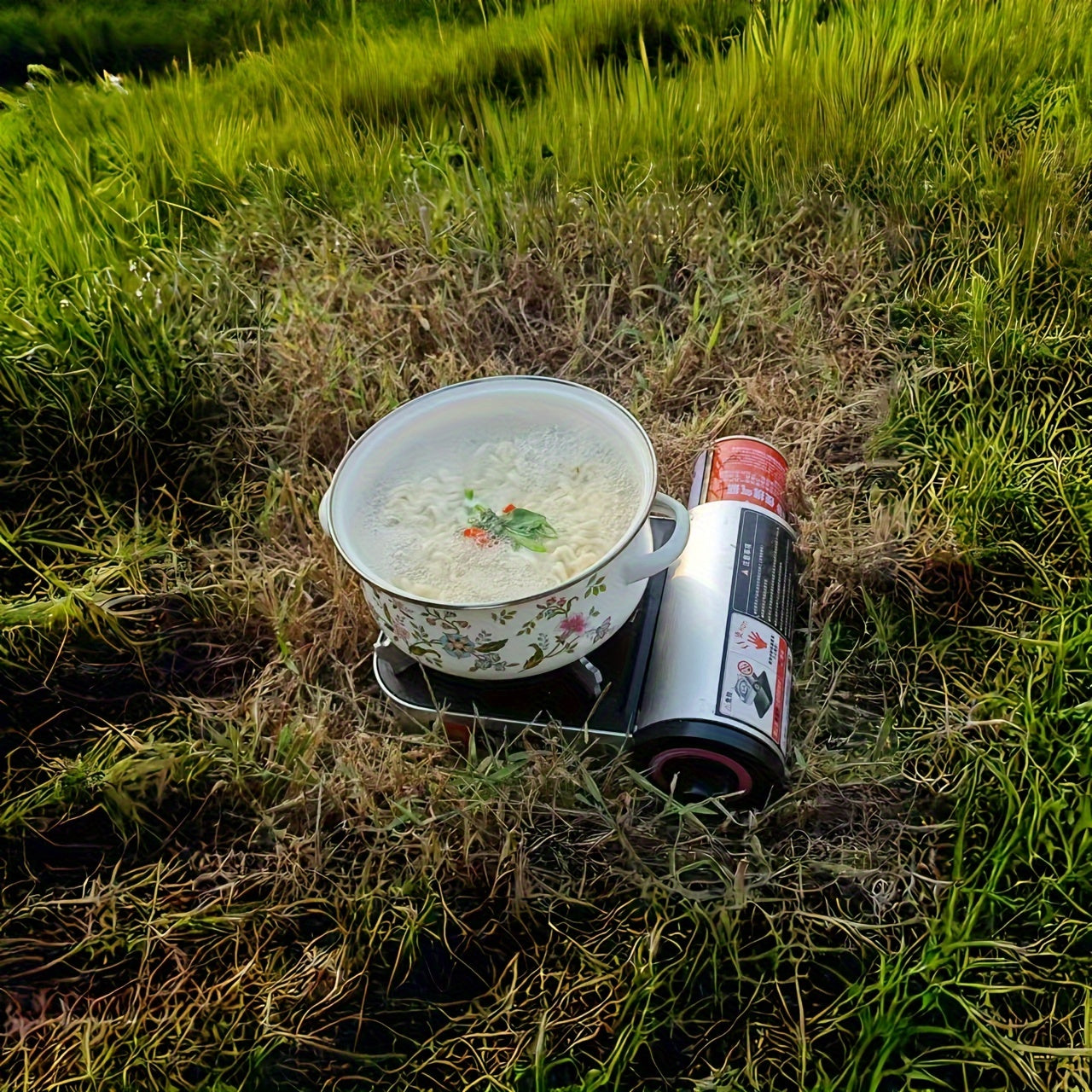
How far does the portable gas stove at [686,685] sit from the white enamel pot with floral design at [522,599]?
0.05 meters

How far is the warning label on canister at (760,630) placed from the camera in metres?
1.09

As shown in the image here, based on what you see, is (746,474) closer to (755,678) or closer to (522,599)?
(755,678)

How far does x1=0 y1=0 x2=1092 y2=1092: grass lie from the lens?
0.99 metres

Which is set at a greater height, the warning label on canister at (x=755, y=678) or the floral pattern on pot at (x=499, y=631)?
the floral pattern on pot at (x=499, y=631)

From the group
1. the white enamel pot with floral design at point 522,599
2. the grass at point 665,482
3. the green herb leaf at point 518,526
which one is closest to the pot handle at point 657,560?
the white enamel pot with floral design at point 522,599

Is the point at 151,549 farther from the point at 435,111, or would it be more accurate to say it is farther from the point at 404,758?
the point at 435,111

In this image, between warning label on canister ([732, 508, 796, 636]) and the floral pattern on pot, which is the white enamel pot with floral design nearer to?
the floral pattern on pot

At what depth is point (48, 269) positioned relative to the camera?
1655 millimetres

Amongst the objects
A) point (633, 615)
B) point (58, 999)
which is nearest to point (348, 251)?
point (633, 615)

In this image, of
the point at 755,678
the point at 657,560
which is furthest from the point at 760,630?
the point at 657,560

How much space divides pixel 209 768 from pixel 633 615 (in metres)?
0.56

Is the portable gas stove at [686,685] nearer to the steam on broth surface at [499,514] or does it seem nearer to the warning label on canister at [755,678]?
the warning label on canister at [755,678]

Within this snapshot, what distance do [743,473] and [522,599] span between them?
0.51 meters

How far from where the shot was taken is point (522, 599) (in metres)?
0.99
